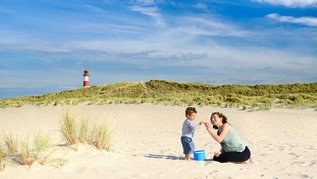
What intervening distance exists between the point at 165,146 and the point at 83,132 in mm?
3253

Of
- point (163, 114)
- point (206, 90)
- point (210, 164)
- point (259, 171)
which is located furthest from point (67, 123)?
point (206, 90)

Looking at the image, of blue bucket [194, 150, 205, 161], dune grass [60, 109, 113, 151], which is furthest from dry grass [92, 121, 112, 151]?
blue bucket [194, 150, 205, 161]

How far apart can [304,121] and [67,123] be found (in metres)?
11.2

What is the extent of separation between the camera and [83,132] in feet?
28.7

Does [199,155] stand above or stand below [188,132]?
below

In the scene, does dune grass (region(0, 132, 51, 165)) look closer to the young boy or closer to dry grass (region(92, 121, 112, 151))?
dry grass (region(92, 121, 112, 151))

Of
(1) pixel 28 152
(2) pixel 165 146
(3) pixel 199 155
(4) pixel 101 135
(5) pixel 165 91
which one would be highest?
(5) pixel 165 91

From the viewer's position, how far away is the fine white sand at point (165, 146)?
23.0ft

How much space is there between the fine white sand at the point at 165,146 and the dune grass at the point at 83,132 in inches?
9.5

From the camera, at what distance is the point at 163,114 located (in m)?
19.8

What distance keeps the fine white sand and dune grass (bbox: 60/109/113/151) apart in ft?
0.79

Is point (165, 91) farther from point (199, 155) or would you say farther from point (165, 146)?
point (199, 155)

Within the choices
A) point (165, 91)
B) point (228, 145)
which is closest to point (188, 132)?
point (228, 145)

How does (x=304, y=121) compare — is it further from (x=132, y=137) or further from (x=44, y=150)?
(x=44, y=150)
